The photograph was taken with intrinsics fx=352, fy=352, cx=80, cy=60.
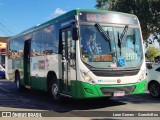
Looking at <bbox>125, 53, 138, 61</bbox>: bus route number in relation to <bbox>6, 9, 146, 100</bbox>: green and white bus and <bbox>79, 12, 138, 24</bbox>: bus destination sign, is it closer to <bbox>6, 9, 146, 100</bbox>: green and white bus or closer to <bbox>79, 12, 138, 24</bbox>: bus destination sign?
<bbox>6, 9, 146, 100</bbox>: green and white bus

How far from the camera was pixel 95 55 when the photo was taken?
11.2 m

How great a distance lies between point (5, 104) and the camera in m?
12.9

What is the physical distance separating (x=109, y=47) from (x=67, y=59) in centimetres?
150

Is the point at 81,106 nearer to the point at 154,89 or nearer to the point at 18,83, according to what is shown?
the point at 154,89

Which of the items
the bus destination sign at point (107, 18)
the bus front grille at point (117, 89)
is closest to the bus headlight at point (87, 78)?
the bus front grille at point (117, 89)

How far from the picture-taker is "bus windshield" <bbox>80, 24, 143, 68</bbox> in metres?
11.2

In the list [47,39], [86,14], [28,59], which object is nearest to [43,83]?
[47,39]

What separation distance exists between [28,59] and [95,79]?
654 centimetres

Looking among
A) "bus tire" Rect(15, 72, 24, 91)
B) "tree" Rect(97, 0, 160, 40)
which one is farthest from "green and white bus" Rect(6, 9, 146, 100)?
"tree" Rect(97, 0, 160, 40)

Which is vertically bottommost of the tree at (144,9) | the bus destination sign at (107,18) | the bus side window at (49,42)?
the bus side window at (49,42)

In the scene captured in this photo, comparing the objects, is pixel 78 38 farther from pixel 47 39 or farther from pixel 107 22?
pixel 47 39

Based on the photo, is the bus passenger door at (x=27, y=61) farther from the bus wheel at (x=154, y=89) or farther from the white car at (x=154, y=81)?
the bus wheel at (x=154, y=89)

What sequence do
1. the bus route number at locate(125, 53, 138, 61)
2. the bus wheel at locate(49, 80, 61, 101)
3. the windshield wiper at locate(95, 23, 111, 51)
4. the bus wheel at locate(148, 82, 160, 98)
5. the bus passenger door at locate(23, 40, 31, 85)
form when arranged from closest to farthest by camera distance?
the windshield wiper at locate(95, 23, 111, 51) < the bus route number at locate(125, 53, 138, 61) < the bus wheel at locate(49, 80, 61, 101) < the bus wheel at locate(148, 82, 160, 98) < the bus passenger door at locate(23, 40, 31, 85)

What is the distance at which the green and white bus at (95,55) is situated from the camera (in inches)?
436
